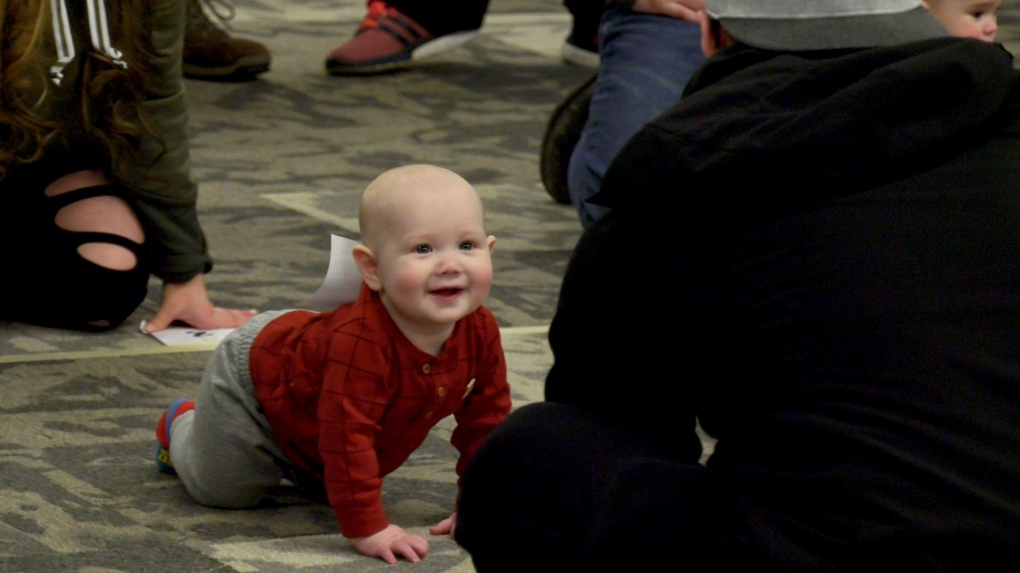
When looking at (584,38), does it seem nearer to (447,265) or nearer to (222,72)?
(222,72)

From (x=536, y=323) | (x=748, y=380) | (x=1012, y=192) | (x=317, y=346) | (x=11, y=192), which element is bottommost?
(x=536, y=323)

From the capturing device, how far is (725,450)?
1076 mm

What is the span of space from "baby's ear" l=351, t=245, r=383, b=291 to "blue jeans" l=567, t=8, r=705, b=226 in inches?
43.5

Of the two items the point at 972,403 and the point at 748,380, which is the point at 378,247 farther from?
the point at 972,403

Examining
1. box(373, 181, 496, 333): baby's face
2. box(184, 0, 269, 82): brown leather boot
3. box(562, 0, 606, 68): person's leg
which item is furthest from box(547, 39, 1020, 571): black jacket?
box(562, 0, 606, 68): person's leg

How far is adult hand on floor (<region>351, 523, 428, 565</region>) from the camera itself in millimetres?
1354

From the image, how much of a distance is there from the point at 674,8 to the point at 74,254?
1084 millimetres

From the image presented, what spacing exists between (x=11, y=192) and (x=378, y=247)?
0.94m

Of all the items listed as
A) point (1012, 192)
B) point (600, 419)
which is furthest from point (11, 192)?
point (1012, 192)

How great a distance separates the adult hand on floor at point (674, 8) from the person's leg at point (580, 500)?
4.69ft

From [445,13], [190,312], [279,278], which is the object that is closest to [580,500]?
[190,312]

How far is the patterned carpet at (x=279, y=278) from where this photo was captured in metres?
1.40

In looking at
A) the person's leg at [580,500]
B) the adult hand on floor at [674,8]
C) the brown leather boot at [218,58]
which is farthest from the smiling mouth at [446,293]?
the brown leather boot at [218,58]

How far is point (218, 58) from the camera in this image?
12.4ft
